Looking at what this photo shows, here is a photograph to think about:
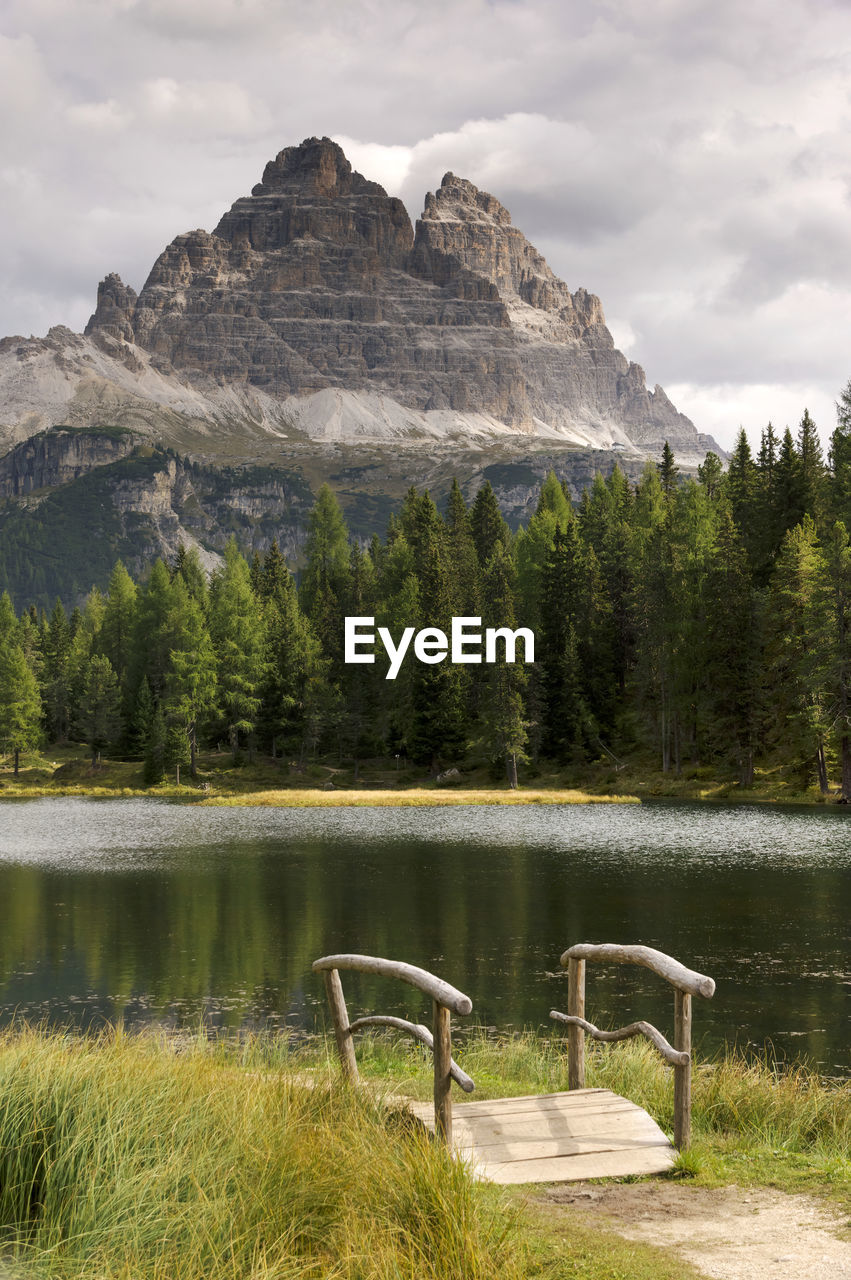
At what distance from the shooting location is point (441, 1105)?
28.4ft

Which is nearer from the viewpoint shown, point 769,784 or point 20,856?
point 20,856

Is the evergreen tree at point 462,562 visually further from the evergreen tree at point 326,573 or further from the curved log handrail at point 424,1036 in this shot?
the curved log handrail at point 424,1036

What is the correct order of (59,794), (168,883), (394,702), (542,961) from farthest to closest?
1. (394,702)
2. (59,794)
3. (168,883)
4. (542,961)

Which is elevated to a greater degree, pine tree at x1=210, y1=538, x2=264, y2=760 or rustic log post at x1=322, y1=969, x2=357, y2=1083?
pine tree at x1=210, y1=538, x2=264, y2=760

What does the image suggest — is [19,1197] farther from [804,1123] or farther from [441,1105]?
[804,1123]

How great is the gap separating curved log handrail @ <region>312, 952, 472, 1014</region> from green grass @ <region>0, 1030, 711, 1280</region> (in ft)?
3.23

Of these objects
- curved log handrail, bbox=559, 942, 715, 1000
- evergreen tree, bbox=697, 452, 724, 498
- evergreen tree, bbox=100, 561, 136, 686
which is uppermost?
evergreen tree, bbox=697, 452, 724, 498

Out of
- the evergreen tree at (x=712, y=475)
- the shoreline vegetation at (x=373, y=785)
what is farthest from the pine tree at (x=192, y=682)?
the evergreen tree at (x=712, y=475)

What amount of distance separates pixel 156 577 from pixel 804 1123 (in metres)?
102

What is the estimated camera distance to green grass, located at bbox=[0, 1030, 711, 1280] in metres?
6.29

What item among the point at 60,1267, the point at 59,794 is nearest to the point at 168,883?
the point at 60,1267

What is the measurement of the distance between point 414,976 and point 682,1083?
252cm

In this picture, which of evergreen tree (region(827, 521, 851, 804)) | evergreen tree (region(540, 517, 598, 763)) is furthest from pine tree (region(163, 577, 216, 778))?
evergreen tree (region(827, 521, 851, 804))

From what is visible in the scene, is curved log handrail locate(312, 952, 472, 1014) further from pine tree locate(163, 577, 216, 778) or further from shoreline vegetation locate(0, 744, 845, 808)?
pine tree locate(163, 577, 216, 778)
